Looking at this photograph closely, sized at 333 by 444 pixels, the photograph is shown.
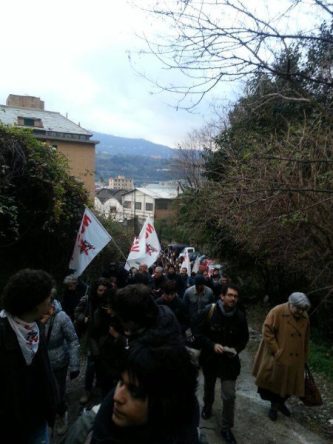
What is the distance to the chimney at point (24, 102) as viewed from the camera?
3853 centimetres

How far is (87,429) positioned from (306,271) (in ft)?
27.0

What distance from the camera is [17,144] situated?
7.44 m

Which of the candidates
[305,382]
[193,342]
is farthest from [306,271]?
[193,342]

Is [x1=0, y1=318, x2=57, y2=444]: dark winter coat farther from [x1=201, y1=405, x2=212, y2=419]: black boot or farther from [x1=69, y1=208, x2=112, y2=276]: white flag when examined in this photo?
[x1=69, y1=208, x2=112, y2=276]: white flag

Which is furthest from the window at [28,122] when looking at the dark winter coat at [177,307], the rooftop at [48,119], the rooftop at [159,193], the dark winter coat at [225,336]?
the dark winter coat at [225,336]

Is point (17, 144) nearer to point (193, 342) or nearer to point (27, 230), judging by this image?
point (27, 230)

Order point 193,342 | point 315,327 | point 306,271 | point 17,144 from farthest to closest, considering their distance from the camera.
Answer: point 315,327
point 306,271
point 17,144
point 193,342

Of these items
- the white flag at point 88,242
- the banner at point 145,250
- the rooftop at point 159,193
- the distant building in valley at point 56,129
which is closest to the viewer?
the white flag at point 88,242

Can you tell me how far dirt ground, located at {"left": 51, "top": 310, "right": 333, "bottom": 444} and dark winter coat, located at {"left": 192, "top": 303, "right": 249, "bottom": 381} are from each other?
73 cm

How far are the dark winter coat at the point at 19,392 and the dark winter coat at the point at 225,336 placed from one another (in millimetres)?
2314

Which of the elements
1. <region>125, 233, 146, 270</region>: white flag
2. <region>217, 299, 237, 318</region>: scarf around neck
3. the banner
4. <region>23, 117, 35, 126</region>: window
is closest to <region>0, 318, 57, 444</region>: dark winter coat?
<region>217, 299, 237, 318</region>: scarf around neck

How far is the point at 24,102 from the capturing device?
3878 centimetres

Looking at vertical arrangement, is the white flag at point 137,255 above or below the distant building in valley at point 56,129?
below

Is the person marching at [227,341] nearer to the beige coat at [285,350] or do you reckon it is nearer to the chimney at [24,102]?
the beige coat at [285,350]
